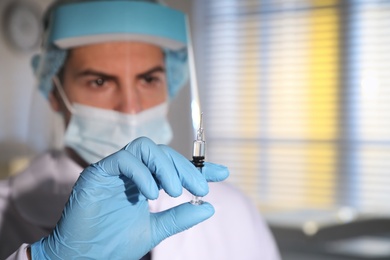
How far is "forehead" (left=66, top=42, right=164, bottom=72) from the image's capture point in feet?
3.27

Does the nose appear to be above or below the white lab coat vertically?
above

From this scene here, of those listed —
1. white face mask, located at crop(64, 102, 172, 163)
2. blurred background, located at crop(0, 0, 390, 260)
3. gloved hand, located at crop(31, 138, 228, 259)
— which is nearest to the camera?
gloved hand, located at crop(31, 138, 228, 259)

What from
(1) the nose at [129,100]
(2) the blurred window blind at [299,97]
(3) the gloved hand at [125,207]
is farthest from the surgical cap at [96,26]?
(2) the blurred window blind at [299,97]

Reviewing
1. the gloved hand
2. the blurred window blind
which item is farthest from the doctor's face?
the blurred window blind

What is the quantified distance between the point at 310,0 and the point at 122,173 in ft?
7.63

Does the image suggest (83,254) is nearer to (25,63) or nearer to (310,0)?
(25,63)

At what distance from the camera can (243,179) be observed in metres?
2.89

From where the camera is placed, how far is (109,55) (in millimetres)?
1001

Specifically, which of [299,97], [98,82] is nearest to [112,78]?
[98,82]

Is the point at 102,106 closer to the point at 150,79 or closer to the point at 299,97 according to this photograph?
the point at 150,79

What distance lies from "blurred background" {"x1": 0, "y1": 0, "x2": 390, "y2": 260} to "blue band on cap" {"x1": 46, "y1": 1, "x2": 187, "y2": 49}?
1218 mm

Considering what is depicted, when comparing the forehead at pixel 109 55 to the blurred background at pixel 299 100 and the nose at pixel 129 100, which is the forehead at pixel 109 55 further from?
the blurred background at pixel 299 100

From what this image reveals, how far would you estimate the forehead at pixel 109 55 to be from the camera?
39.3 inches

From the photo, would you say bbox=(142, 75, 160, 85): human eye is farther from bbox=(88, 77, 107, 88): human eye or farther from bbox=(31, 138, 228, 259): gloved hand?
bbox=(31, 138, 228, 259): gloved hand
